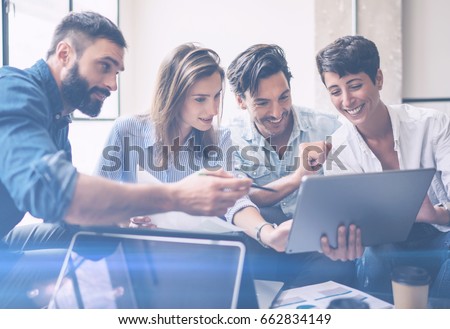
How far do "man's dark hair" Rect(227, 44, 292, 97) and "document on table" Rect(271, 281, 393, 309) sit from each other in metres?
0.54

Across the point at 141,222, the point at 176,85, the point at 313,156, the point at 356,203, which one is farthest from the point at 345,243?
the point at 176,85

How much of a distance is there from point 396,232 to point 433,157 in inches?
11.3

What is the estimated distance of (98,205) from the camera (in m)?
0.92

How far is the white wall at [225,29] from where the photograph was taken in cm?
119

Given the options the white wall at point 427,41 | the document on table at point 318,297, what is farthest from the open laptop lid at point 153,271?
the white wall at point 427,41

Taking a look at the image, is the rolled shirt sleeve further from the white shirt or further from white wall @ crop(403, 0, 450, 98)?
white wall @ crop(403, 0, 450, 98)

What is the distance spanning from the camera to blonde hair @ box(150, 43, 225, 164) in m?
1.19

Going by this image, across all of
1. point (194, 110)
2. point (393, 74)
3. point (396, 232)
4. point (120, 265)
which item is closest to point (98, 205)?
point (120, 265)

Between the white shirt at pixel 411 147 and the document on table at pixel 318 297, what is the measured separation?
1.15 ft

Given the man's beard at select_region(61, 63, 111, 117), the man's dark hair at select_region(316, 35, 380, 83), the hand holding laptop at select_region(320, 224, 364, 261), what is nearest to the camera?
the hand holding laptop at select_region(320, 224, 364, 261)

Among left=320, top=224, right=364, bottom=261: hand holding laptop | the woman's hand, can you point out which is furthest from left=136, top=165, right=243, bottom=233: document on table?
left=320, top=224, right=364, bottom=261: hand holding laptop

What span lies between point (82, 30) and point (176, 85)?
0.26 m

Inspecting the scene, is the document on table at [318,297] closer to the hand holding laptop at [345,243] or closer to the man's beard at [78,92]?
the hand holding laptop at [345,243]
